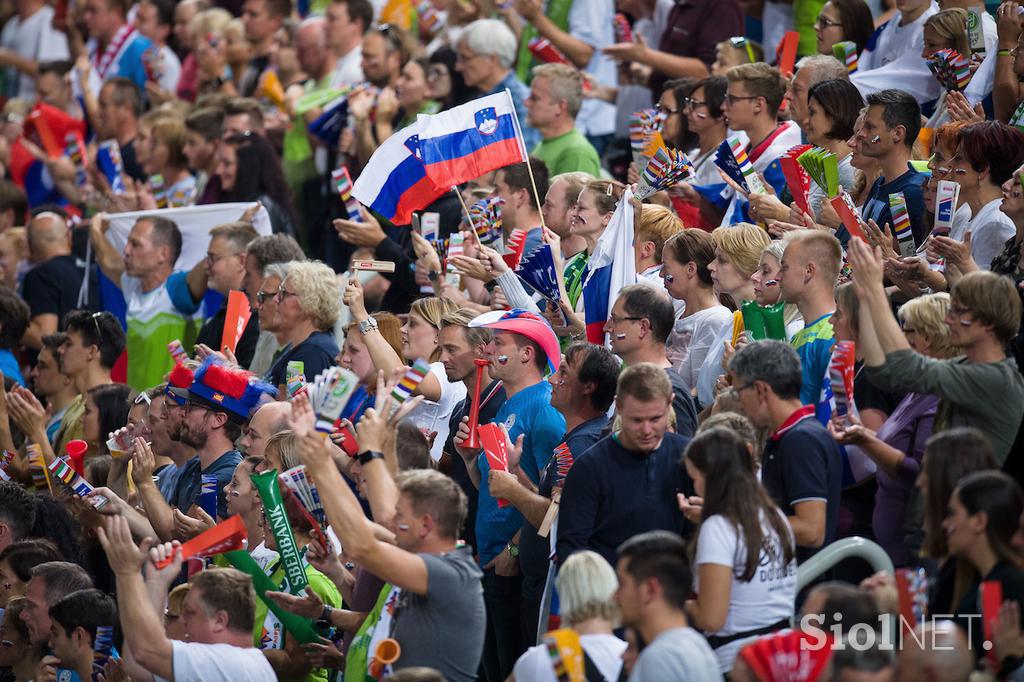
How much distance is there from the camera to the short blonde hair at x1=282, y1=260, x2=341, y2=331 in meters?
9.08

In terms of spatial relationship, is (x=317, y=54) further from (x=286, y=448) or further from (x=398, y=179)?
(x=286, y=448)

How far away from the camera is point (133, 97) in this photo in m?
14.4

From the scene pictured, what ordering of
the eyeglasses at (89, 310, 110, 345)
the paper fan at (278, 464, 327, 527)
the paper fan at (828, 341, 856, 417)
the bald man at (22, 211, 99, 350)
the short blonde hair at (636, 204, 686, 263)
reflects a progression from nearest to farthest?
the paper fan at (828, 341, 856, 417)
the paper fan at (278, 464, 327, 527)
the short blonde hair at (636, 204, 686, 263)
the eyeglasses at (89, 310, 110, 345)
the bald man at (22, 211, 99, 350)

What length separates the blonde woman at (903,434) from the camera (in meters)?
6.20

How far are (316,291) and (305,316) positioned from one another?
16cm

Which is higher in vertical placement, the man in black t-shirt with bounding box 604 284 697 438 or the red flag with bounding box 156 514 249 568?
the man in black t-shirt with bounding box 604 284 697 438

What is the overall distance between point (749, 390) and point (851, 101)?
3.29 m

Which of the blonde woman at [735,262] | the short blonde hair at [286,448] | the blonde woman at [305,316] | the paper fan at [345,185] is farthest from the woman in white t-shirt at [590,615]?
the paper fan at [345,185]

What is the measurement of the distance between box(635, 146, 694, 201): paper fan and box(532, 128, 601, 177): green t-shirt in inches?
88.1

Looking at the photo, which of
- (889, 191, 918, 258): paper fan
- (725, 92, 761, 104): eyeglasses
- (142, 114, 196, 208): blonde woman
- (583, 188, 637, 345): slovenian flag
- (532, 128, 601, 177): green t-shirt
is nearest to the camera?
(889, 191, 918, 258): paper fan

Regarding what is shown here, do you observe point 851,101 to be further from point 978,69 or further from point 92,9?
point 92,9

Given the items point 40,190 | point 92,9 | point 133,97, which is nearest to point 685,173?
point 133,97

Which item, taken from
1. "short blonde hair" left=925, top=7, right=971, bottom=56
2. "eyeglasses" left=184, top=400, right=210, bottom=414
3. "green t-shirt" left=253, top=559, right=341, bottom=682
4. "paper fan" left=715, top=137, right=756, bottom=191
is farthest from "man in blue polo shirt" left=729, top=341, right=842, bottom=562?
"short blonde hair" left=925, top=7, right=971, bottom=56

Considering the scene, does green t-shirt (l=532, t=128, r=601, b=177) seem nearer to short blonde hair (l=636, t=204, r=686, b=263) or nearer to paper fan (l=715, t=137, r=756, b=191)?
short blonde hair (l=636, t=204, r=686, b=263)
